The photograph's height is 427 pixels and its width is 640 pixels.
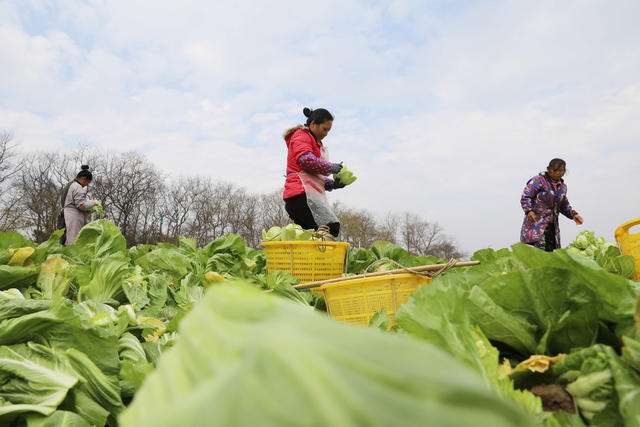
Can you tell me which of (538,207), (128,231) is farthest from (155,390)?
(128,231)

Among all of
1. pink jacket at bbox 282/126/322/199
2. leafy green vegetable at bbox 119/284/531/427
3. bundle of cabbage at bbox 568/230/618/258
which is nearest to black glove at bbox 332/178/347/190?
pink jacket at bbox 282/126/322/199

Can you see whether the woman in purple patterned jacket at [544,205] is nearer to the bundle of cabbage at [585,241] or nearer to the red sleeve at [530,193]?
the red sleeve at [530,193]

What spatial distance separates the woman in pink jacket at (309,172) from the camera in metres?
6.19

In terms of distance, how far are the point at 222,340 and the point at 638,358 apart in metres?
0.96

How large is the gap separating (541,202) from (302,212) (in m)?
5.03

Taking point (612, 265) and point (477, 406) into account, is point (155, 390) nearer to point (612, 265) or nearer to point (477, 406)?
Answer: point (477, 406)

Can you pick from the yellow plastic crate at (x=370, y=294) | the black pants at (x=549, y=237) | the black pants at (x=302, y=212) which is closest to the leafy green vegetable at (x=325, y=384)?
the yellow plastic crate at (x=370, y=294)

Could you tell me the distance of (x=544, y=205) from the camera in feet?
27.9

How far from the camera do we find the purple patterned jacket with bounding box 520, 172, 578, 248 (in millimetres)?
8477

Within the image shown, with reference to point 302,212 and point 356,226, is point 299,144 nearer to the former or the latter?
point 302,212

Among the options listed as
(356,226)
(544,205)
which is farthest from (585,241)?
(356,226)

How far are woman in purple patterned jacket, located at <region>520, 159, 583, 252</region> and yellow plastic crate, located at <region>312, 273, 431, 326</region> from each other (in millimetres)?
6042

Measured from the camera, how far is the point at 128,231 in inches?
1831

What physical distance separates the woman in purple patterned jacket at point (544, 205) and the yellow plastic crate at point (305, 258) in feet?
16.6
